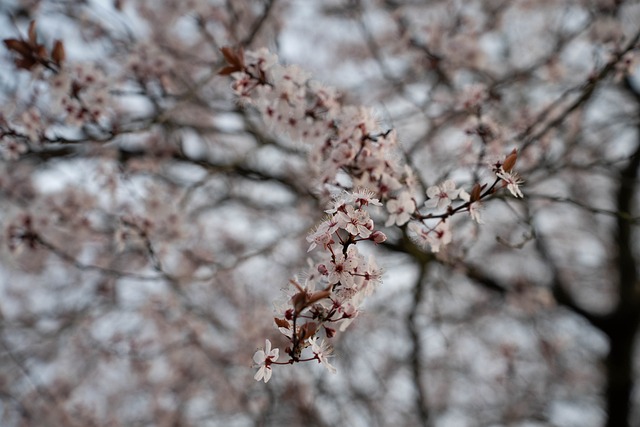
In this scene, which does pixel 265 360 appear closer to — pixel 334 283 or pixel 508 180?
pixel 334 283

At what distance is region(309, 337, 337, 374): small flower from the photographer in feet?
4.42

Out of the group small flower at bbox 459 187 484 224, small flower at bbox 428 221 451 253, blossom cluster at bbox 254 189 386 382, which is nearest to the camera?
blossom cluster at bbox 254 189 386 382

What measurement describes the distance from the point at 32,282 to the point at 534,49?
6829 millimetres

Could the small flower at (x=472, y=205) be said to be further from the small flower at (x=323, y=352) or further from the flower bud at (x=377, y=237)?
the small flower at (x=323, y=352)

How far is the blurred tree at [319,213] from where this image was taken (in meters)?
2.08

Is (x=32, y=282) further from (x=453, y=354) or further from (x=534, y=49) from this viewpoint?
(x=534, y=49)

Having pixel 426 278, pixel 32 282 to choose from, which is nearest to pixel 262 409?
pixel 426 278

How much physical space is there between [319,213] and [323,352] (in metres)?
2.25

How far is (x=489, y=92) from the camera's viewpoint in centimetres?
291

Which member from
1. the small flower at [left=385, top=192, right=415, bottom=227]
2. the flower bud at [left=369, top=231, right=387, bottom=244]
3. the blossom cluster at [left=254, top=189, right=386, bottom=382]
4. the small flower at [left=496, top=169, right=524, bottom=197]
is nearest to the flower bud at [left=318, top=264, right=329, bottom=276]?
the blossom cluster at [left=254, top=189, right=386, bottom=382]

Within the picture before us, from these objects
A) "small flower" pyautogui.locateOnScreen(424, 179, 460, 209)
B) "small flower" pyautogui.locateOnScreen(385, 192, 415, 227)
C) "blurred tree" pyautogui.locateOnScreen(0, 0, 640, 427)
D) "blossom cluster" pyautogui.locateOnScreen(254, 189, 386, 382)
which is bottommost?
"blossom cluster" pyautogui.locateOnScreen(254, 189, 386, 382)

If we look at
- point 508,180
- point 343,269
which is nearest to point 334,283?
point 343,269

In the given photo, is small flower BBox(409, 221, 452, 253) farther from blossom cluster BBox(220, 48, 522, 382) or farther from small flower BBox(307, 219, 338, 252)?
small flower BBox(307, 219, 338, 252)

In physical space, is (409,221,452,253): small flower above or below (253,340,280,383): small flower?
above
